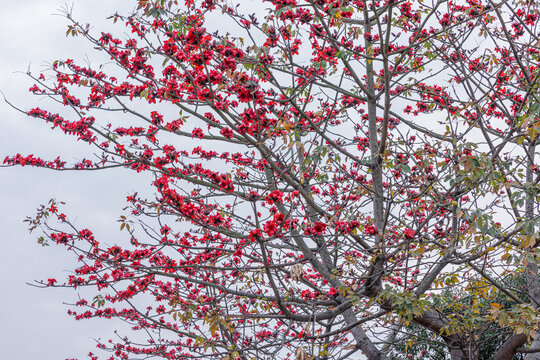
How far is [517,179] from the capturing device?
11.5 feet

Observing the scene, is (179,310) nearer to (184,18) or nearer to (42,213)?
(42,213)

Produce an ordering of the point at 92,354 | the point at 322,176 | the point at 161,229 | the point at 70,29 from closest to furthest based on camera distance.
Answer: the point at 161,229 → the point at 70,29 → the point at 322,176 → the point at 92,354

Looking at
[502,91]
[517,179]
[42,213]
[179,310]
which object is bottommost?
[517,179]

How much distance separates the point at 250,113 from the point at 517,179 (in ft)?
7.11

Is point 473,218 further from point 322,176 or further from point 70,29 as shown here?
point 70,29

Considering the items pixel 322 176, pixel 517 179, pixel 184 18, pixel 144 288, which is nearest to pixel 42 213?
pixel 144 288

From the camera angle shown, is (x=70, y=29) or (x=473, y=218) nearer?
(x=473, y=218)

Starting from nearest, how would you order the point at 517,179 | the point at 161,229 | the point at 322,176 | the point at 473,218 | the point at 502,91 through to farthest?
1. the point at 473,218
2. the point at 517,179
3. the point at 161,229
4. the point at 322,176
5. the point at 502,91

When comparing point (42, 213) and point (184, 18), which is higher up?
point (184, 18)

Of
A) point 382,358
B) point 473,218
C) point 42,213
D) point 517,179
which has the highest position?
point 42,213

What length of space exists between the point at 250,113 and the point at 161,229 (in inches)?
69.4

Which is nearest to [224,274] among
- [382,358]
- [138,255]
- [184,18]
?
[138,255]

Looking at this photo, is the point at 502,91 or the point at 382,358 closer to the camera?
the point at 382,358

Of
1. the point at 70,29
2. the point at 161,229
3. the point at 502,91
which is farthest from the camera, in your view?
the point at 502,91
